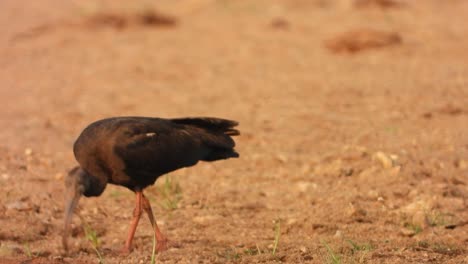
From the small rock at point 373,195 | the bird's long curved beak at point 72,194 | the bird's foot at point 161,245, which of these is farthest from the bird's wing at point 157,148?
the small rock at point 373,195

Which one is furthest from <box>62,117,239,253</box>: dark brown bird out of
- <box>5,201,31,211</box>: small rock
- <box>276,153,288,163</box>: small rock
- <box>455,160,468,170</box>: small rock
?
<box>455,160,468,170</box>: small rock

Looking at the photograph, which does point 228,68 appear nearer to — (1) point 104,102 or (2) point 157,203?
(1) point 104,102

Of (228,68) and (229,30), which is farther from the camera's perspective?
(229,30)

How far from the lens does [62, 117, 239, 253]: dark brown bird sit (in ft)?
20.5

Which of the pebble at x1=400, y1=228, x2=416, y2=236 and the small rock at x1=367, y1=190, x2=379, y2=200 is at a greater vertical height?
the small rock at x1=367, y1=190, x2=379, y2=200

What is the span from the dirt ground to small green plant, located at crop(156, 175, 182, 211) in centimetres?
2

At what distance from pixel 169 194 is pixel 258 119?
2985 mm

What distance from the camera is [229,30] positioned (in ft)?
52.3

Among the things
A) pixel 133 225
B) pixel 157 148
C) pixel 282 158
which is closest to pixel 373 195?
pixel 282 158

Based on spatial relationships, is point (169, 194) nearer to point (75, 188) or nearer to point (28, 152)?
point (75, 188)

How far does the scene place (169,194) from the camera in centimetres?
760

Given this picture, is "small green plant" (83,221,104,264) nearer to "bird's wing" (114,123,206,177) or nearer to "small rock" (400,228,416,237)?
"bird's wing" (114,123,206,177)

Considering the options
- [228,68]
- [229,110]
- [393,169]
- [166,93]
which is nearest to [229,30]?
[228,68]

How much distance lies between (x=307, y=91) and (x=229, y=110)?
4.45 feet
